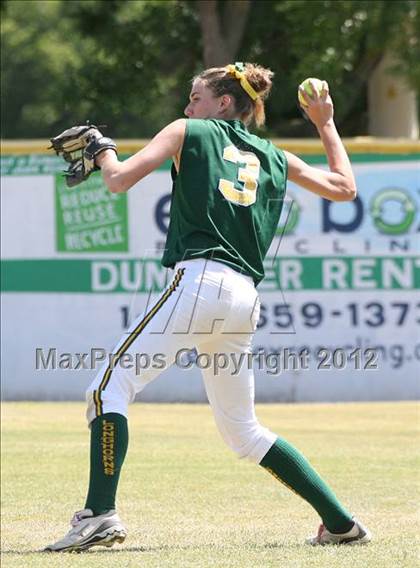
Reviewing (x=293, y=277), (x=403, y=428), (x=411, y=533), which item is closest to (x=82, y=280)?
(x=293, y=277)

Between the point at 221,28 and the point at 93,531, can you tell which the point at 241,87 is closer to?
the point at 93,531

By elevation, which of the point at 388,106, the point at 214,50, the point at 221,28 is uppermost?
the point at 221,28

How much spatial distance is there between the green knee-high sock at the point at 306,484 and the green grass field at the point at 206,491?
14 cm

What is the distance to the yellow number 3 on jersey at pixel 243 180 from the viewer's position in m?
5.43

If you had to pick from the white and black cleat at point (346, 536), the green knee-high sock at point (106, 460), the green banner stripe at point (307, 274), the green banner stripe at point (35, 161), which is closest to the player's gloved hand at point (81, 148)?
the green knee-high sock at point (106, 460)

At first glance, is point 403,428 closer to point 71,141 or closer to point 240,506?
point 240,506

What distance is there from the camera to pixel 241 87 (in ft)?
18.3

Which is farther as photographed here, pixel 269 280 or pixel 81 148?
pixel 269 280

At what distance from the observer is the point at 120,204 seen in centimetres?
1319

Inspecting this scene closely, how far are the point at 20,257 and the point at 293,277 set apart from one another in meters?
2.89

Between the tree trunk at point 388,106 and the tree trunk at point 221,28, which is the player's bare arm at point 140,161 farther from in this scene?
the tree trunk at point 388,106

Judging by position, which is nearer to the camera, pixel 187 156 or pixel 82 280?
pixel 187 156

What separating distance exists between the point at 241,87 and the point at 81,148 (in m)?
0.78

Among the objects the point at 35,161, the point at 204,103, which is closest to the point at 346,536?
the point at 204,103
